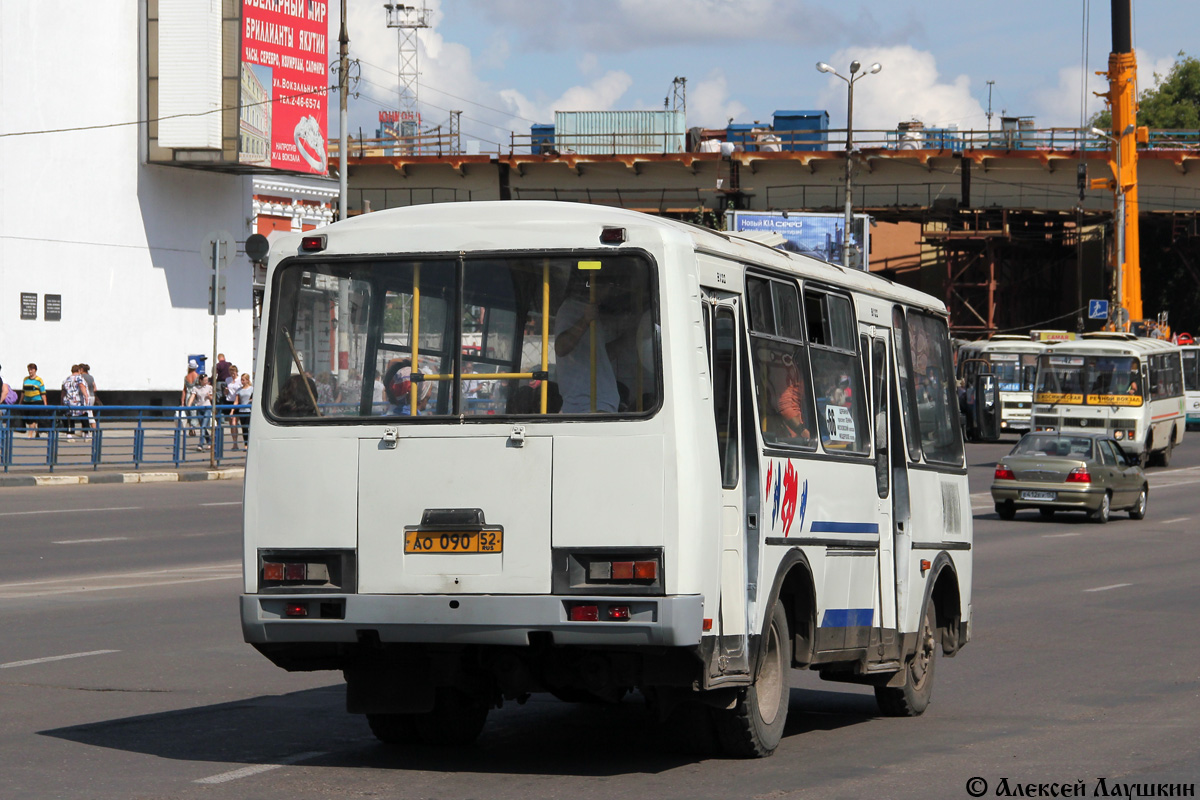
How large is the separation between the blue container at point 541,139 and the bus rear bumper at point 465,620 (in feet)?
194

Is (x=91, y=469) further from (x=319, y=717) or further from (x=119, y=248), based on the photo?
(x=319, y=717)

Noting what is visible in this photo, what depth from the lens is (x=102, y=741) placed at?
27.4ft

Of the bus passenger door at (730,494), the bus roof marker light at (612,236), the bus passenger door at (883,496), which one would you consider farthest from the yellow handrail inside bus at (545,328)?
the bus passenger door at (883,496)

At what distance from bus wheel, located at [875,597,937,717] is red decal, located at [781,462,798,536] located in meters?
2.24

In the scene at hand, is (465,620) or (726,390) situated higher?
(726,390)

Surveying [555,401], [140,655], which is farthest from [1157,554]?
[555,401]

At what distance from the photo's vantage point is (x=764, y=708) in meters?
8.03

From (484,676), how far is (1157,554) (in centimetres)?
1707

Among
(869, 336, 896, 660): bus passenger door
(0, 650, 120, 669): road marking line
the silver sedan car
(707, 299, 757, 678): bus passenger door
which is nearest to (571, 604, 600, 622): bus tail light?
(707, 299, 757, 678): bus passenger door

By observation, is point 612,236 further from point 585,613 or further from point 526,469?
point 585,613

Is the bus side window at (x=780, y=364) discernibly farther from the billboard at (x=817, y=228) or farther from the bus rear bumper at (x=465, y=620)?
the billboard at (x=817, y=228)

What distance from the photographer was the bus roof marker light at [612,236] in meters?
7.38

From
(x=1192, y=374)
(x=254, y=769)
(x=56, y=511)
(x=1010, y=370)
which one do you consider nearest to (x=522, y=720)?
(x=254, y=769)

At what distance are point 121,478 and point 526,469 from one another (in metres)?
23.9
